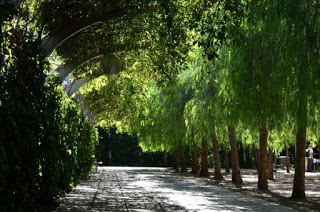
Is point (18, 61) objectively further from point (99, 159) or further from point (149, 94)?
point (99, 159)

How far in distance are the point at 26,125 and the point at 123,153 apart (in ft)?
145

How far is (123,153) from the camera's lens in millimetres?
51688

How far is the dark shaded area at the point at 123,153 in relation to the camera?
168ft

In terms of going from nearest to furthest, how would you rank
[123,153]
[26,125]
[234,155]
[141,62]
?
[26,125] < [141,62] < [234,155] < [123,153]

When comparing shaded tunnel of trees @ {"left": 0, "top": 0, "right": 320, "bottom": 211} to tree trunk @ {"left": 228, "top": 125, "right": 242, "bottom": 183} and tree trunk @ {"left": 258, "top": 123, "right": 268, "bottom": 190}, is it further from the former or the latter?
tree trunk @ {"left": 228, "top": 125, "right": 242, "bottom": 183}

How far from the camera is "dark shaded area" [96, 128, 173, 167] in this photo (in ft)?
168

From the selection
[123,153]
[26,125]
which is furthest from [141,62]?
[123,153]

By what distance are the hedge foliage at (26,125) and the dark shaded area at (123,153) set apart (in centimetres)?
3959

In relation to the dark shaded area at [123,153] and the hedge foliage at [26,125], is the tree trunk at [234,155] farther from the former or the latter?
the dark shaded area at [123,153]

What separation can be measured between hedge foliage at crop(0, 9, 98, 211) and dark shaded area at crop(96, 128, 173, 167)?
39595 millimetres

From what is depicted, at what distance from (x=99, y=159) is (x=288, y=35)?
42088mm

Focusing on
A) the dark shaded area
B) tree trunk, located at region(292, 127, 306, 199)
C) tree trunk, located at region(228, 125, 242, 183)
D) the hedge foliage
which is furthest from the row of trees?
the dark shaded area

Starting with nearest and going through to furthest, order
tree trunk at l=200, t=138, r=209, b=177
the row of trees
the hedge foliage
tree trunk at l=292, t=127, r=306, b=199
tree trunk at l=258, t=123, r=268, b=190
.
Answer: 1. the hedge foliage
2. the row of trees
3. tree trunk at l=292, t=127, r=306, b=199
4. tree trunk at l=258, t=123, r=268, b=190
5. tree trunk at l=200, t=138, r=209, b=177

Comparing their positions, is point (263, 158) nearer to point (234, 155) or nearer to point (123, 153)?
point (234, 155)
